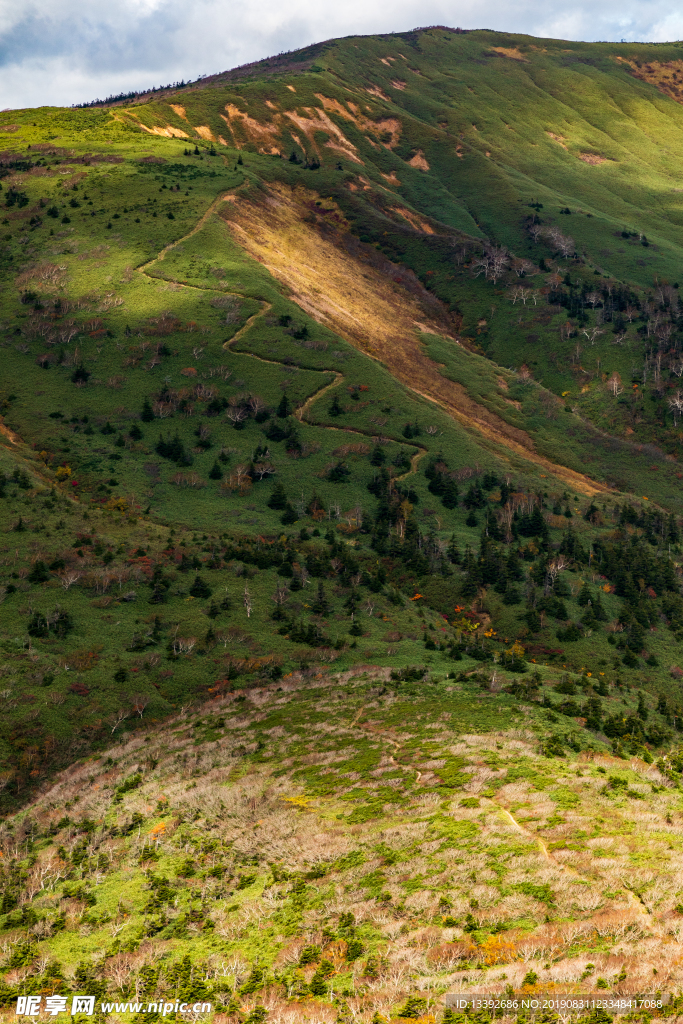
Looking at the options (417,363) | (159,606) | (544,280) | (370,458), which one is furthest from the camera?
(544,280)

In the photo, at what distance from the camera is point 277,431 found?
101312 mm

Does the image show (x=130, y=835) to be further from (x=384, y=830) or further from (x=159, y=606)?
(x=159, y=606)

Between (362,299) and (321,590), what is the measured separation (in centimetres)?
9276

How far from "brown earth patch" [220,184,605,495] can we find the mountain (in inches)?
40.8

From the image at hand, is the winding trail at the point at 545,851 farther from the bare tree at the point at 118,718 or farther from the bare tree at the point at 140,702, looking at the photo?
the bare tree at the point at 118,718

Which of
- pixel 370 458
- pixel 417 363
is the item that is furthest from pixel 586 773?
pixel 417 363

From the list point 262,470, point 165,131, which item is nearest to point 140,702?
point 262,470

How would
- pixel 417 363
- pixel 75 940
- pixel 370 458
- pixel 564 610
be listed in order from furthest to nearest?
1. pixel 417 363
2. pixel 370 458
3. pixel 564 610
4. pixel 75 940

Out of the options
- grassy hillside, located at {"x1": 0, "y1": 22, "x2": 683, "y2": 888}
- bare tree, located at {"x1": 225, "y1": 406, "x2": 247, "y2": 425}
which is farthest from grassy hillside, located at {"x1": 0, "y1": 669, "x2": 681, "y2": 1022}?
bare tree, located at {"x1": 225, "y1": 406, "x2": 247, "y2": 425}

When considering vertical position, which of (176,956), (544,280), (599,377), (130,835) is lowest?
(130,835)

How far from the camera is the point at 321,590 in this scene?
2753 inches

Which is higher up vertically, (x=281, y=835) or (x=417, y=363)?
(x=417, y=363)

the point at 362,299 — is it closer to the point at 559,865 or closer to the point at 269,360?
the point at 269,360

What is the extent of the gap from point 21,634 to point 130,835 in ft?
82.5
